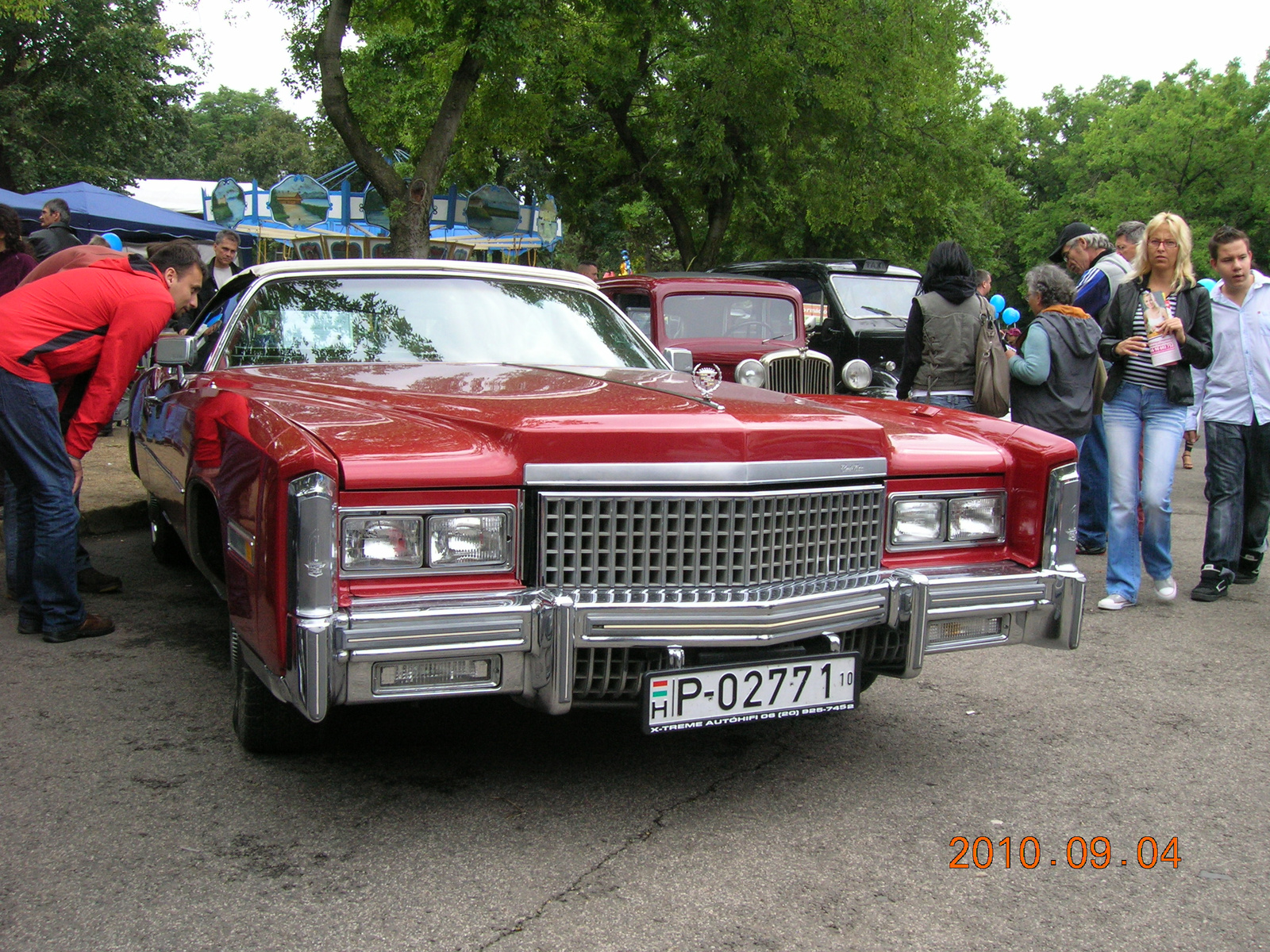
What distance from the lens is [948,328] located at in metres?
6.17

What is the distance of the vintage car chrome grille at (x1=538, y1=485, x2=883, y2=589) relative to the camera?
292cm

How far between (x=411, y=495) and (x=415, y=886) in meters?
0.96

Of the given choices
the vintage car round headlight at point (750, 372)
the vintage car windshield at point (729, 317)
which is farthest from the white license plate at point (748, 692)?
the vintage car windshield at point (729, 317)

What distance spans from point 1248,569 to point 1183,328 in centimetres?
172

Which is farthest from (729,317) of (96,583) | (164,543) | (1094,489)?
(96,583)

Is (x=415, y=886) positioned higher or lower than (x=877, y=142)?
lower

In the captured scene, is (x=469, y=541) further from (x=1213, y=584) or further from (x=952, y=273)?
(x=1213, y=584)

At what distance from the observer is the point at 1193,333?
5.86 meters

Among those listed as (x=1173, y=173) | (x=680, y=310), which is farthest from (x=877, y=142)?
(x=1173, y=173)

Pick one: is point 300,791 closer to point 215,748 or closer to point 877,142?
point 215,748

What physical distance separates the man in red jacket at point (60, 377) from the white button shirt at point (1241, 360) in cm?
528

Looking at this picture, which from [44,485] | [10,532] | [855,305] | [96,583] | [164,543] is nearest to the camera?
[44,485]

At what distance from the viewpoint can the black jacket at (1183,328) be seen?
5.73 m
